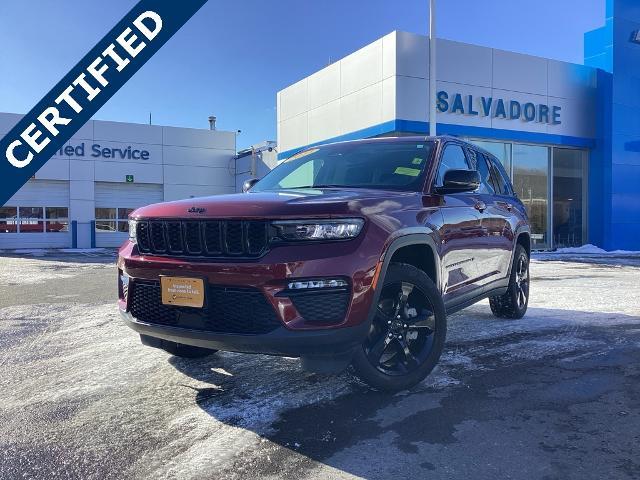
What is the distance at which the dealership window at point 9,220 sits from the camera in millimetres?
26547

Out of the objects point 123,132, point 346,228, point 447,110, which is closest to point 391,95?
point 447,110

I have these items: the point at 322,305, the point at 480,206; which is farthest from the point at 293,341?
the point at 480,206

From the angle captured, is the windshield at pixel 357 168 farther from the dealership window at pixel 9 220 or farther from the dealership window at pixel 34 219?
the dealership window at pixel 9 220

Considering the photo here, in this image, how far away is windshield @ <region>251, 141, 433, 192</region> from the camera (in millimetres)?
4107

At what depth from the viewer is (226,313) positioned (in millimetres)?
2998

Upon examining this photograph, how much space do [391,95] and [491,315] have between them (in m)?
11.9

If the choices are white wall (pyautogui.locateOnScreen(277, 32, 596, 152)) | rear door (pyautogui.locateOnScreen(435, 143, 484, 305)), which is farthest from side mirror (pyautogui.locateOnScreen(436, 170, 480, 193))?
white wall (pyautogui.locateOnScreen(277, 32, 596, 152))

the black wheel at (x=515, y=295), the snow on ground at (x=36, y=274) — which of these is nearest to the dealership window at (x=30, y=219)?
the snow on ground at (x=36, y=274)

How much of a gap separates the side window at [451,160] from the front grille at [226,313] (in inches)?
75.1

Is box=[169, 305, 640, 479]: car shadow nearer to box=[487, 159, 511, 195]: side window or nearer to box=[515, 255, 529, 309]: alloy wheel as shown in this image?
box=[515, 255, 529, 309]: alloy wheel

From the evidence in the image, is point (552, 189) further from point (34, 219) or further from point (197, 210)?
point (34, 219)

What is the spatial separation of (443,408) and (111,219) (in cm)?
2787

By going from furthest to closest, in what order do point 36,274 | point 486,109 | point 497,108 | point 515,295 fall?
point 497,108, point 486,109, point 36,274, point 515,295

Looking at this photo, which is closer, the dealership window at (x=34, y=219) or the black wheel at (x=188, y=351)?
the black wheel at (x=188, y=351)
